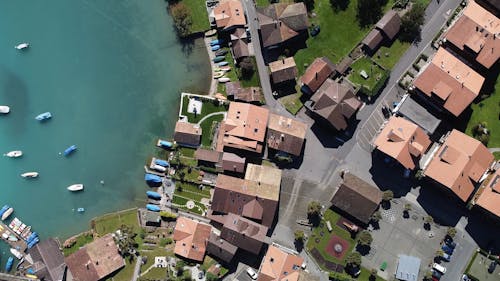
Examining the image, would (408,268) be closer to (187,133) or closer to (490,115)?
(490,115)

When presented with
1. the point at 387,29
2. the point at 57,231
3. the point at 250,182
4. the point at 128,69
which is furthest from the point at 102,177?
the point at 387,29

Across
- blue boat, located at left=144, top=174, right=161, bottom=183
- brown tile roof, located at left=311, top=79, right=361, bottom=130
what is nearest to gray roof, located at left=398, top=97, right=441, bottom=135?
brown tile roof, located at left=311, top=79, right=361, bottom=130

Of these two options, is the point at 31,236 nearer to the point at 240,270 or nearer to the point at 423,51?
the point at 240,270

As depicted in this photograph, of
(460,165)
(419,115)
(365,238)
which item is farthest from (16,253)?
(460,165)

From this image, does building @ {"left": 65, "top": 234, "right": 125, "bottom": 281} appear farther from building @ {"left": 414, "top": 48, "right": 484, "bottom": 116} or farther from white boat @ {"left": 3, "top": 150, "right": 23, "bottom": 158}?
building @ {"left": 414, "top": 48, "right": 484, "bottom": 116}

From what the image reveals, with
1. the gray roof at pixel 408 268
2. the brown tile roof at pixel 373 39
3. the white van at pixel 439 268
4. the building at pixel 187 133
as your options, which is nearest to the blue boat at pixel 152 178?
the building at pixel 187 133

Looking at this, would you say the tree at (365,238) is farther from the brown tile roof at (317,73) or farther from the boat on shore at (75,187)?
the boat on shore at (75,187)
